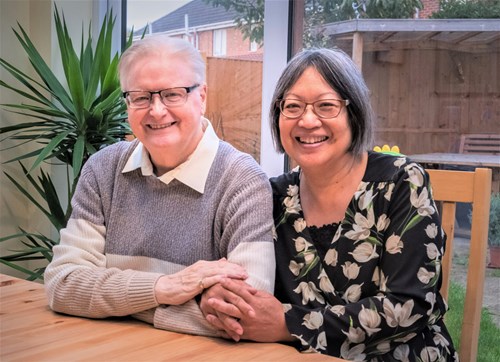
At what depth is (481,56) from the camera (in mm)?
2264

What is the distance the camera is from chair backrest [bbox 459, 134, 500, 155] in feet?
7.40

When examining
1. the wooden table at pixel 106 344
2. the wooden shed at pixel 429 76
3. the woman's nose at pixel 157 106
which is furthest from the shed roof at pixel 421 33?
the wooden table at pixel 106 344

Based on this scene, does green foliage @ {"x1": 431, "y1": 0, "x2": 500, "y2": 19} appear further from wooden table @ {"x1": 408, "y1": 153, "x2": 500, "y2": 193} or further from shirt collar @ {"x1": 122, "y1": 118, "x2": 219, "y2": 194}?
shirt collar @ {"x1": 122, "y1": 118, "x2": 219, "y2": 194}

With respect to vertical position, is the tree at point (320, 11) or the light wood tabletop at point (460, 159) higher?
the tree at point (320, 11)

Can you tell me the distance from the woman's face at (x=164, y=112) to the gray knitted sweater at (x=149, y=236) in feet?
0.30

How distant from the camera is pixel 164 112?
1.67 m

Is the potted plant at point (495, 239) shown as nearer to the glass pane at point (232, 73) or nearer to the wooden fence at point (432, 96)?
the wooden fence at point (432, 96)

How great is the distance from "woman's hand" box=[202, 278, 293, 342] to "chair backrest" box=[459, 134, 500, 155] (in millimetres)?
1201

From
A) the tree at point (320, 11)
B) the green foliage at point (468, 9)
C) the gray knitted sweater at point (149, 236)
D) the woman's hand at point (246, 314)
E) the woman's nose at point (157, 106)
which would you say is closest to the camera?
the woman's hand at point (246, 314)

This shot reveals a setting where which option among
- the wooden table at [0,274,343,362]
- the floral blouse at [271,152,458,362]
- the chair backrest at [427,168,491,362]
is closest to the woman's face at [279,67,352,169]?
the floral blouse at [271,152,458,362]

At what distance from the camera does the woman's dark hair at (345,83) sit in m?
1.59

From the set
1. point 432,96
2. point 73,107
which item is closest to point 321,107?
point 432,96

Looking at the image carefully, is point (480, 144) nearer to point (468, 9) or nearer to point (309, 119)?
point (468, 9)

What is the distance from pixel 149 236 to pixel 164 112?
0.32 metres
